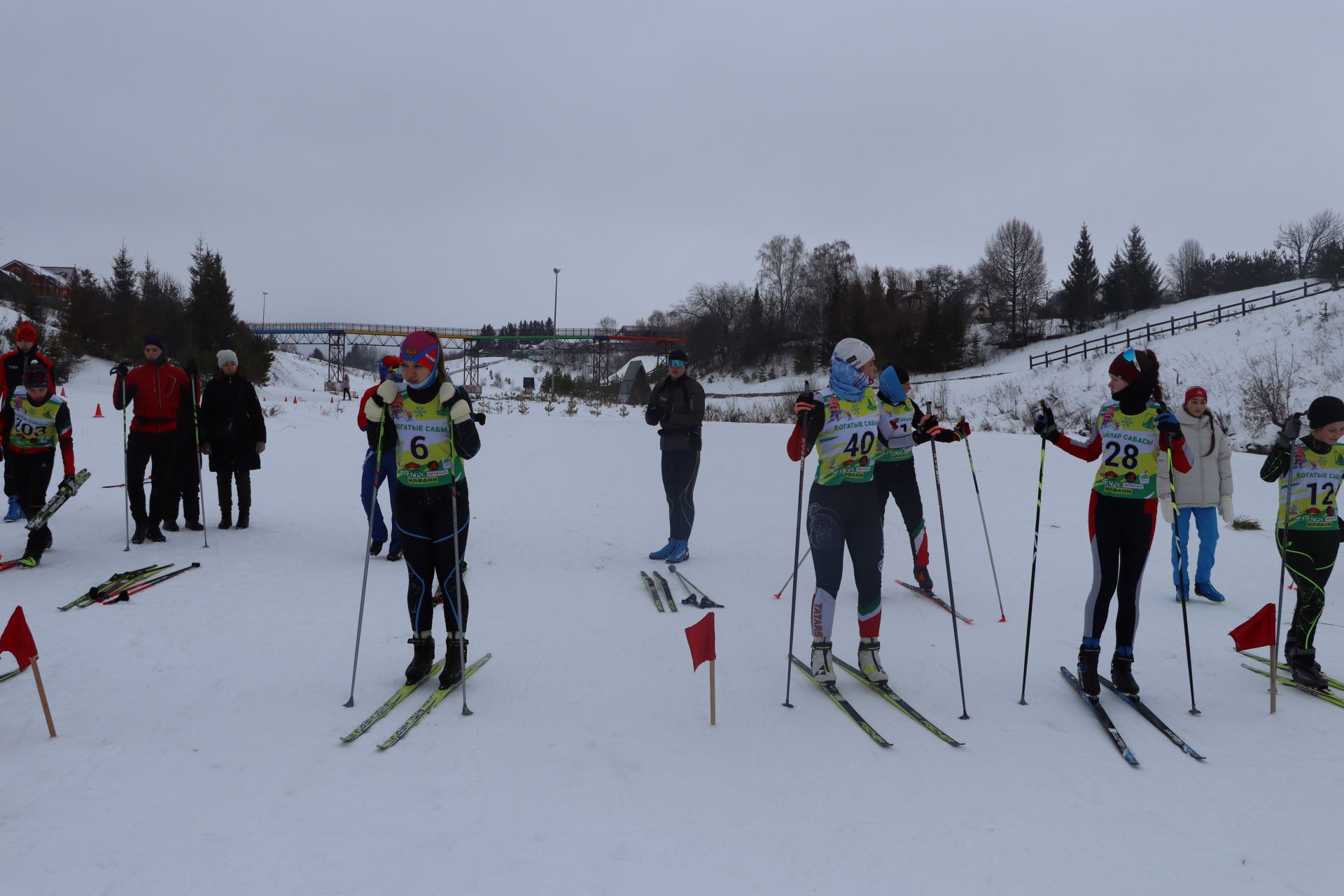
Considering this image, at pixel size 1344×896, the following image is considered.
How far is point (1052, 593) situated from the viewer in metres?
7.52

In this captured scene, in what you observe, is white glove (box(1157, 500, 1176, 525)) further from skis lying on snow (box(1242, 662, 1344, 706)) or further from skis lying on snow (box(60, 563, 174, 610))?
skis lying on snow (box(60, 563, 174, 610))

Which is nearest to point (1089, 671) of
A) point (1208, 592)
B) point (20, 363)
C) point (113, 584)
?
point (1208, 592)

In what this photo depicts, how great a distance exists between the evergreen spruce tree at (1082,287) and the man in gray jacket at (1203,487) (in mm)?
53560

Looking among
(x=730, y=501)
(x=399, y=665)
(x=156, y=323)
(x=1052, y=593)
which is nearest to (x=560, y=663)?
(x=399, y=665)

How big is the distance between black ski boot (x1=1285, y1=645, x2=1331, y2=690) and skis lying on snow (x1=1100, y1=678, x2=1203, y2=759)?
1.24m

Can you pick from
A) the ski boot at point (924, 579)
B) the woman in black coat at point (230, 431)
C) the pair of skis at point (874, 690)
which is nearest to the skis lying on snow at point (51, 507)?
the woman in black coat at point (230, 431)

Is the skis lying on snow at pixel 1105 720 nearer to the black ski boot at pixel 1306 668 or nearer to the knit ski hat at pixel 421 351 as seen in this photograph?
the black ski boot at pixel 1306 668

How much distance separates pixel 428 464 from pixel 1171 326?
43.9m

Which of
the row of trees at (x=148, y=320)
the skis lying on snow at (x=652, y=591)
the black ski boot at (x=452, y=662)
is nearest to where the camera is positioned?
the black ski boot at (x=452, y=662)

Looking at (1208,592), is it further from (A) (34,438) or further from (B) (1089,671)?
(A) (34,438)

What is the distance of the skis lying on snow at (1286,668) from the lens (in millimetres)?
5066

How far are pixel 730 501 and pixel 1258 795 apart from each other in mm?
9030

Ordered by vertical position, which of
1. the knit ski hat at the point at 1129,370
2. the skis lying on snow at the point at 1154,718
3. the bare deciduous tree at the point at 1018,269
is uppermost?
the bare deciduous tree at the point at 1018,269

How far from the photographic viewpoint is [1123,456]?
4727mm
